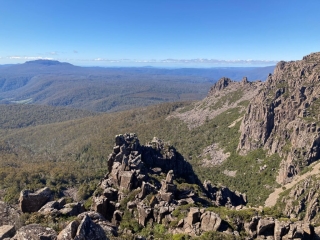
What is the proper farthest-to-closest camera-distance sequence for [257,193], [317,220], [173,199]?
[257,193] → [317,220] → [173,199]

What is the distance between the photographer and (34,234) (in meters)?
18.9

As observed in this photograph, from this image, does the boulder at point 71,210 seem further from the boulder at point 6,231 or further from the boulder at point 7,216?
the boulder at point 6,231

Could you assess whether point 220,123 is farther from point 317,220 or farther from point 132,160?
point 132,160

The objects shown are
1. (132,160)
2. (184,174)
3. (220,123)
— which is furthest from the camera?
(220,123)

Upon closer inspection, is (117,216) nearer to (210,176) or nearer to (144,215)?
(144,215)

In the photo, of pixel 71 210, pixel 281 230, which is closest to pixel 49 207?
pixel 71 210

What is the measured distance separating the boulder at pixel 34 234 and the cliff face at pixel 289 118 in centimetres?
10835

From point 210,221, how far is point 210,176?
98507 mm

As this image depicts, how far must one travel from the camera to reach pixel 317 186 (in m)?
85.9

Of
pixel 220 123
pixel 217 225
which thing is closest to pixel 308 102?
pixel 220 123

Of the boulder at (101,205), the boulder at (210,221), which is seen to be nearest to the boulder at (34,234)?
the boulder at (210,221)

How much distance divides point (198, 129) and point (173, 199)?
153 meters

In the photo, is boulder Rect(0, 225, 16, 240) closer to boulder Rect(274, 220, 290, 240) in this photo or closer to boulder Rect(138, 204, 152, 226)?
boulder Rect(138, 204, 152, 226)

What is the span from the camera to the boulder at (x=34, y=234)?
18.7 meters
